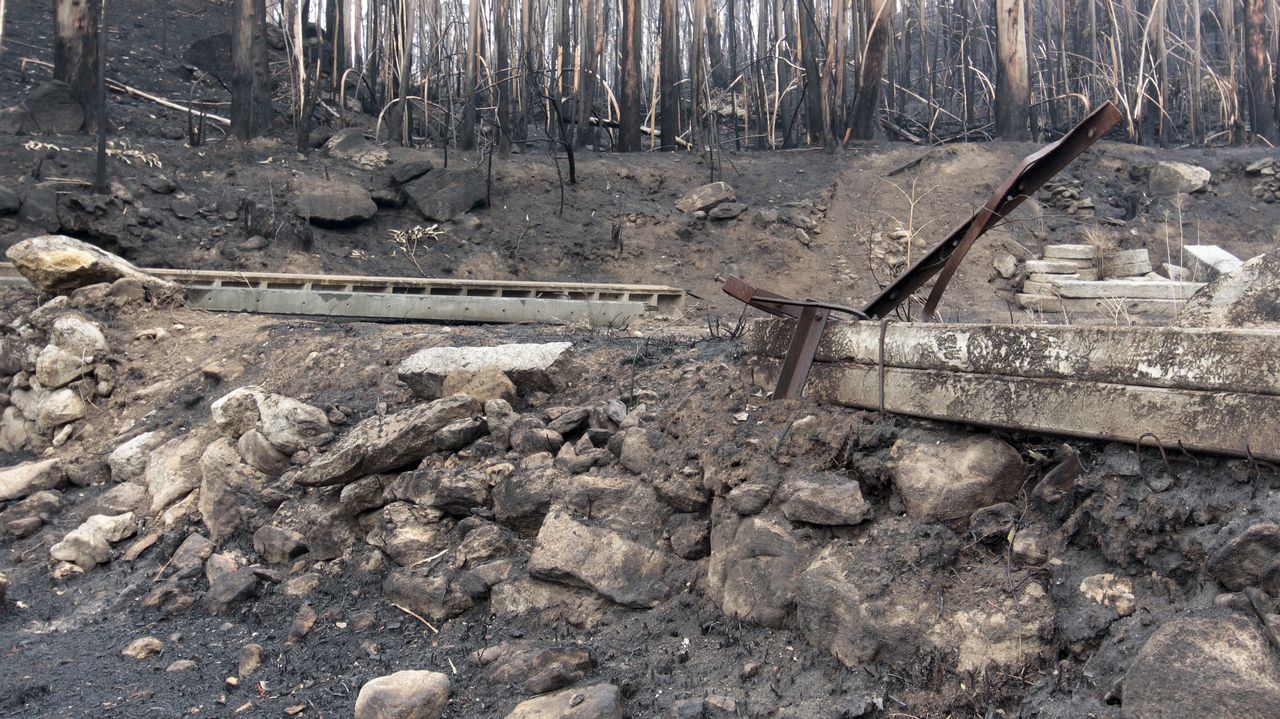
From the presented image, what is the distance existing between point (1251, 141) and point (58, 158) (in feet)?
58.7

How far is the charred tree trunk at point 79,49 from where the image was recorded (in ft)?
42.6

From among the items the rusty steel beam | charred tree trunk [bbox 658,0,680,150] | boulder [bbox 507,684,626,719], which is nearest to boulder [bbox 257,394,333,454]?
boulder [bbox 507,684,626,719]

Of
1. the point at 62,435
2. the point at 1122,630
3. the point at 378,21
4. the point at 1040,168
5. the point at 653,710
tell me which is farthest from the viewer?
the point at 378,21

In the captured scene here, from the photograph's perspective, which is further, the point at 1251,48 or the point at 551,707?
the point at 1251,48

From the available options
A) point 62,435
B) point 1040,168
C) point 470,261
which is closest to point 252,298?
point 62,435

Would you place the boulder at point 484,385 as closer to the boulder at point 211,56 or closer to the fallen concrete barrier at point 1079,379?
the fallen concrete barrier at point 1079,379

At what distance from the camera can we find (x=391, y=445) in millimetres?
4586

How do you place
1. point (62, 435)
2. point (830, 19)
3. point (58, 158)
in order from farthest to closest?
point (830, 19) < point (58, 158) < point (62, 435)

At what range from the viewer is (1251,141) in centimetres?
1652

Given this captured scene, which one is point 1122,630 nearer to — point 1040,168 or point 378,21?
point 1040,168

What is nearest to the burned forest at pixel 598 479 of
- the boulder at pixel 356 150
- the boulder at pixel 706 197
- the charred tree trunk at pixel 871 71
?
the boulder at pixel 356 150

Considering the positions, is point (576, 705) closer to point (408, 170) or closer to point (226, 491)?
point (226, 491)

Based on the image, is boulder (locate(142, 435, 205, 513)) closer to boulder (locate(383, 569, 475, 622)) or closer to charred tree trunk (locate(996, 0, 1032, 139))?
boulder (locate(383, 569, 475, 622))

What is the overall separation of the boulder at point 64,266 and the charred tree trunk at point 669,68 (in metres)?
8.85
